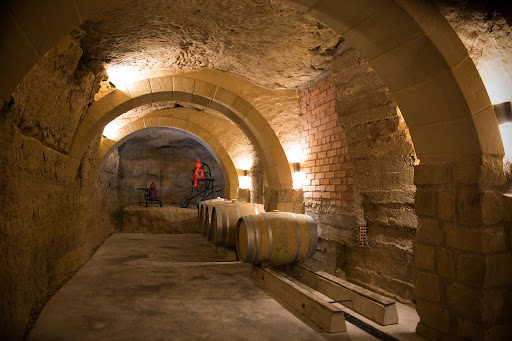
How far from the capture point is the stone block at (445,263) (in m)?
2.14

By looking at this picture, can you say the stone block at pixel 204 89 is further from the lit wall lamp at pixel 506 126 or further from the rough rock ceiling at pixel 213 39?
the lit wall lamp at pixel 506 126

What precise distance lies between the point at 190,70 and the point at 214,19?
1850 mm

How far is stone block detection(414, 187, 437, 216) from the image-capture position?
7.46 ft

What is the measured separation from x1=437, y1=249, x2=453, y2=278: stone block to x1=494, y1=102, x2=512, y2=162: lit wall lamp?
806 millimetres

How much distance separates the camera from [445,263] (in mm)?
2170

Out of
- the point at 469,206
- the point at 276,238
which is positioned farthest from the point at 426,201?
the point at 276,238

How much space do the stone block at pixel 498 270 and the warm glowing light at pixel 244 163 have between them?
20.6 ft

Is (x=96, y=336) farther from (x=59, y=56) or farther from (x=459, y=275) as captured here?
(x=459, y=275)

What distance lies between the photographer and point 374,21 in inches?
84.3

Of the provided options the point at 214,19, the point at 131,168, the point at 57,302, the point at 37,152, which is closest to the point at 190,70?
the point at 214,19

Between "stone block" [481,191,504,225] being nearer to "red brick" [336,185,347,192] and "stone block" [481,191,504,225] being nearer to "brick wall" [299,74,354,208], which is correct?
"brick wall" [299,74,354,208]

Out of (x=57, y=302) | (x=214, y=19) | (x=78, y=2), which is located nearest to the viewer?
(x=78, y=2)

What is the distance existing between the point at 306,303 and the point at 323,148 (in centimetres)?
262

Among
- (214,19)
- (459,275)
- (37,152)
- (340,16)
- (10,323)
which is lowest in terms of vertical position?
(10,323)
